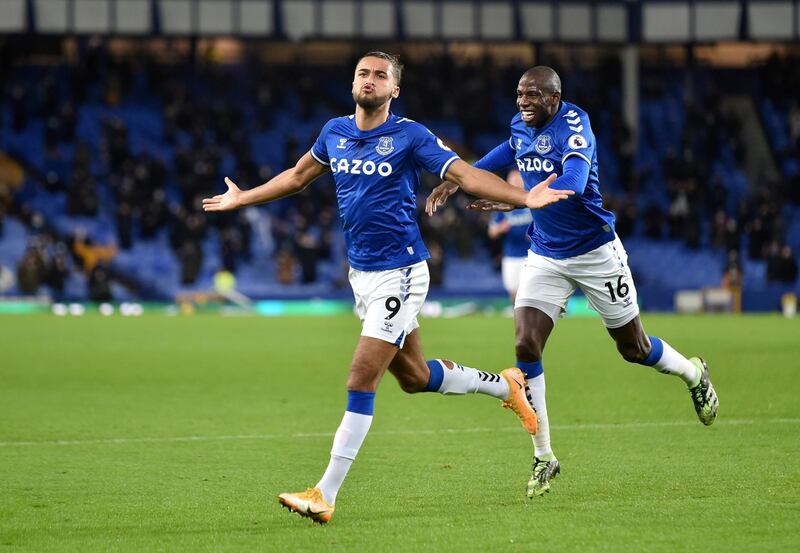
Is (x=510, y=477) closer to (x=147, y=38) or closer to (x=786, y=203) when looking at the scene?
(x=786, y=203)

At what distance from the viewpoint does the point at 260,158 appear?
42906 mm

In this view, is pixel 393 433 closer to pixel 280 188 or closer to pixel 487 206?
pixel 487 206

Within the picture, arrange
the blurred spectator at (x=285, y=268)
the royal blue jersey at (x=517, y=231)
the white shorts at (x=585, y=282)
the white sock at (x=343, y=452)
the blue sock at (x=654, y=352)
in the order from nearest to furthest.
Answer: the white sock at (x=343, y=452), the white shorts at (x=585, y=282), the blue sock at (x=654, y=352), the royal blue jersey at (x=517, y=231), the blurred spectator at (x=285, y=268)

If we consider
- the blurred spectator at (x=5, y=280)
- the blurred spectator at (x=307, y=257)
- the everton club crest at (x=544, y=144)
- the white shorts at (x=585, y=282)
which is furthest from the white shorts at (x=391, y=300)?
the blurred spectator at (x=307, y=257)

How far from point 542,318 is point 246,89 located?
39.2m

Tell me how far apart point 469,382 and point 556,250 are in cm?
129

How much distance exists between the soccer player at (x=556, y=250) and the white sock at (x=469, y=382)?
0.38 m

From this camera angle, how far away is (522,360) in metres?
8.57

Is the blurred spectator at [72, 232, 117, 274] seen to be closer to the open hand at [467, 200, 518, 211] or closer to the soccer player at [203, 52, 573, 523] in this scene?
the open hand at [467, 200, 518, 211]

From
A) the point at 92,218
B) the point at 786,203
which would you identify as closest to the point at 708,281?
the point at 786,203

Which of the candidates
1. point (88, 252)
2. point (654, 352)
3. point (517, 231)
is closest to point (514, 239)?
point (517, 231)

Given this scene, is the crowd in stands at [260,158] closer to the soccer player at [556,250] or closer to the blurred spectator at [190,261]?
the blurred spectator at [190,261]

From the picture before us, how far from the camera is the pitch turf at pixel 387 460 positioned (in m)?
6.58

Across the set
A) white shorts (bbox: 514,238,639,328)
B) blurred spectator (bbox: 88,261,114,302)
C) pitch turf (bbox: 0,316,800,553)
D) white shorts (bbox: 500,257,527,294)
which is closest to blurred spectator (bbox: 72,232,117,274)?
blurred spectator (bbox: 88,261,114,302)
